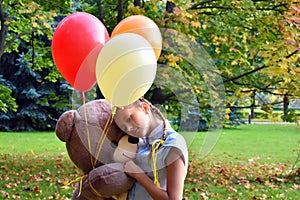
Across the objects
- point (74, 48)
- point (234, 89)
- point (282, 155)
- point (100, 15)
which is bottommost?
point (282, 155)

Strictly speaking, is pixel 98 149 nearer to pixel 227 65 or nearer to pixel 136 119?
pixel 136 119

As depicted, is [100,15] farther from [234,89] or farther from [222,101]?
[222,101]

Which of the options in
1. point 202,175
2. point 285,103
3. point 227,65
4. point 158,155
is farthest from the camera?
point 202,175

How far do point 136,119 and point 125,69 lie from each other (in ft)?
0.90

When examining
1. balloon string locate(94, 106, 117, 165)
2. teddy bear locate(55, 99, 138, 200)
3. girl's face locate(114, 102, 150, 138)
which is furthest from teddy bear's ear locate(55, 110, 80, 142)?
girl's face locate(114, 102, 150, 138)

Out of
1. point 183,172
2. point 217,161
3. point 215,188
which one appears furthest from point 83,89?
point 217,161

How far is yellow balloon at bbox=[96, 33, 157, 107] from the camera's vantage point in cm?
181

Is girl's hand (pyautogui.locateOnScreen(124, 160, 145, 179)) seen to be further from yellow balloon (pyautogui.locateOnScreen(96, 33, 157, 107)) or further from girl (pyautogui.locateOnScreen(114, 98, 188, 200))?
yellow balloon (pyautogui.locateOnScreen(96, 33, 157, 107))

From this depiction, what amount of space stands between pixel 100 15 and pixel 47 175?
90.1 inches

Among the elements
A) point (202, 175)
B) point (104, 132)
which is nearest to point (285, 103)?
point (202, 175)

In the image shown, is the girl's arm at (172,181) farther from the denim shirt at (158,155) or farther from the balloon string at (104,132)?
the balloon string at (104,132)

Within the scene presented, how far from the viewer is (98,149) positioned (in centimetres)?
216

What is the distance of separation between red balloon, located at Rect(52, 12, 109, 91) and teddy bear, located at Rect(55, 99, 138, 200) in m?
0.17

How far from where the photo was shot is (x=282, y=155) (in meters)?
10.2
